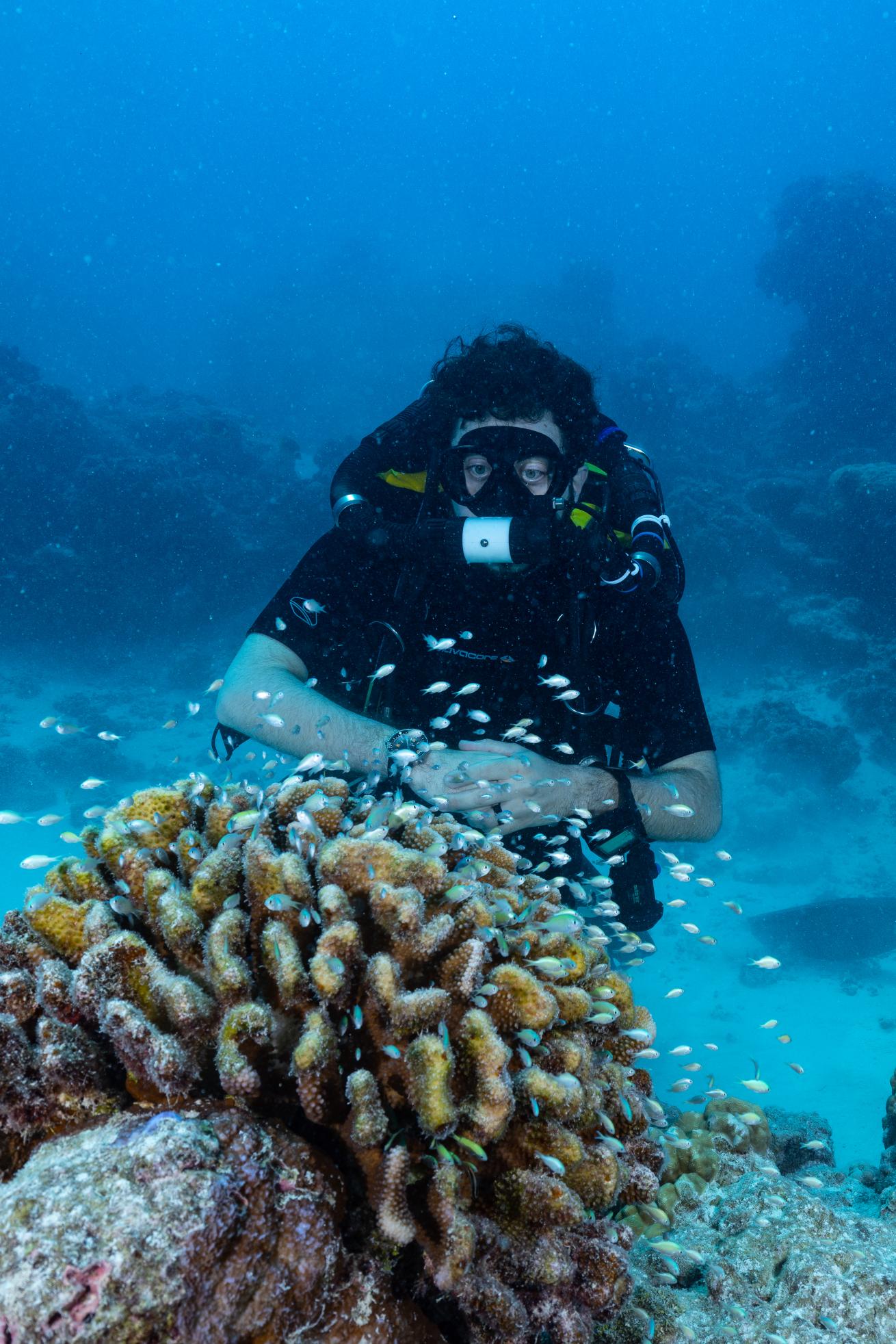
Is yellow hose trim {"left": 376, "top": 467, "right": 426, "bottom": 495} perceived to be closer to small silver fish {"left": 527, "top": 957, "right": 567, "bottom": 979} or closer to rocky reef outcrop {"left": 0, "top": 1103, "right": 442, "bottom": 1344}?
small silver fish {"left": 527, "top": 957, "right": 567, "bottom": 979}

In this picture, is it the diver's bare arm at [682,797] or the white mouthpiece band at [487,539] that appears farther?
the diver's bare arm at [682,797]

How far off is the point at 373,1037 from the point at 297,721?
2710 mm

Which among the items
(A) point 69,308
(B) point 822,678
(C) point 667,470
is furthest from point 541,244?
(B) point 822,678

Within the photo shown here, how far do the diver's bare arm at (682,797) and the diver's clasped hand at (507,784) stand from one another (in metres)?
0.37

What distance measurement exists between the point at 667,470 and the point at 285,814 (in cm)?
3083

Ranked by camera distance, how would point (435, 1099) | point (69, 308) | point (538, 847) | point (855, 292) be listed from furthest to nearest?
1. point (69, 308)
2. point (855, 292)
3. point (538, 847)
4. point (435, 1099)

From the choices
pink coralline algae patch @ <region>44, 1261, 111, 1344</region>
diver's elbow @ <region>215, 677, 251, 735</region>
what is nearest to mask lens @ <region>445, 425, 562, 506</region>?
diver's elbow @ <region>215, 677, 251, 735</region>

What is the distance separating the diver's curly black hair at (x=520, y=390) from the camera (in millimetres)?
4805

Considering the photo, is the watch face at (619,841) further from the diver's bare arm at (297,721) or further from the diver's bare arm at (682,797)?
the diver's bare arm at (297,721)

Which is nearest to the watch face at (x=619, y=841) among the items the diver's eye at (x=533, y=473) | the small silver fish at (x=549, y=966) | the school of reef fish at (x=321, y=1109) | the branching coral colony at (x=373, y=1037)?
→ the school of reef fish at (x=321, y=1109)

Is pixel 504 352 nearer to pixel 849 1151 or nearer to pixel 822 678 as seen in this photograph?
pixel 849 1151

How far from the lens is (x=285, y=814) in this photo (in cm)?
238

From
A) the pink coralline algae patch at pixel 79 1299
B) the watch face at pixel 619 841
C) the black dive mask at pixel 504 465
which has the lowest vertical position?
the pink coralline algae patch at pixel 79 1299

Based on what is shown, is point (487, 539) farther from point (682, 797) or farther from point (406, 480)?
point (682, 797)
